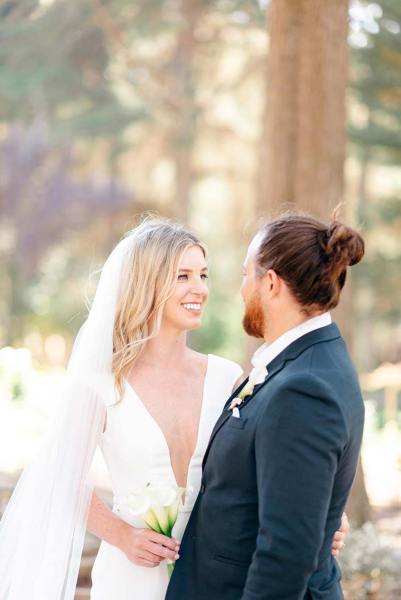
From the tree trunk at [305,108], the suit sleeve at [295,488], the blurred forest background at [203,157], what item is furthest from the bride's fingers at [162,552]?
the tree trunk at [305,108]

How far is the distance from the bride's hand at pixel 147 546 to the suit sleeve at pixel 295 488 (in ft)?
2.23

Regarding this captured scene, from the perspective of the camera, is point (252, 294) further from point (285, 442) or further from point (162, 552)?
point (162, 552)

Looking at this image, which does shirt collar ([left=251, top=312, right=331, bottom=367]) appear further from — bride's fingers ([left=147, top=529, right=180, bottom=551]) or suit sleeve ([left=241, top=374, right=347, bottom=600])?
bride's fingers ([left=147, top=529, right=180, bottom=551])

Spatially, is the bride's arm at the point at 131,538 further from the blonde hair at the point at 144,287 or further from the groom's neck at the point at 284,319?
the groom's neck at the point at 284,319

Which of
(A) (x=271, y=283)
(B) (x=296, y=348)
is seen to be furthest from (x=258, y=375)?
(A) (x=271, y=283)

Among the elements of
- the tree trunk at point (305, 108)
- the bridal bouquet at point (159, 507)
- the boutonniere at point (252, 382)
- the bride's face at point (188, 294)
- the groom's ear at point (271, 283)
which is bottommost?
the bridal bouquet at point (159, 507)

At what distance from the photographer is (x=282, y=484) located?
2.34 m

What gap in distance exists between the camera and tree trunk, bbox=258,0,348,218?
240 inches

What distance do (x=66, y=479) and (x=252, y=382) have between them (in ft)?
3.07

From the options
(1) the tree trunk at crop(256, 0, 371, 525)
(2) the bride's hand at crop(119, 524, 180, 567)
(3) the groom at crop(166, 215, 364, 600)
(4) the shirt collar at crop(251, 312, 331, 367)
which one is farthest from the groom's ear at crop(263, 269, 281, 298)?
(1) the tree trunk at crop(256, 0, 371, 525)

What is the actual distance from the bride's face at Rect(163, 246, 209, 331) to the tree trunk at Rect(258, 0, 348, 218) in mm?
2807

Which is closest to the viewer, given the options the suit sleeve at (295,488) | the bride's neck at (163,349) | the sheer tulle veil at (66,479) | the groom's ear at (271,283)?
the suit sleeve at (295,488)

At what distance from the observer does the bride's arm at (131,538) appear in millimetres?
3057

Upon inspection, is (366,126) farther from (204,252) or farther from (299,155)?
(204,252)
